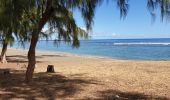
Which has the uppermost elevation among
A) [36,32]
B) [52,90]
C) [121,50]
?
[36,32]

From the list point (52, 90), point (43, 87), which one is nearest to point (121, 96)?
point (52, 90)

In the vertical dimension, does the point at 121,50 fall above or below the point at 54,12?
below

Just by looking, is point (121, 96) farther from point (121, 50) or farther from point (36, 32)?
point (121, 50)

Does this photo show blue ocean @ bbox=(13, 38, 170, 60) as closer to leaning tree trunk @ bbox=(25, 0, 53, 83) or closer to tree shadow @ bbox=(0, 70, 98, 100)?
leaning tree trunk @ bbox=(25, 0, 53, 83)

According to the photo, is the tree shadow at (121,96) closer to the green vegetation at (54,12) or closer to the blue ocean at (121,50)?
the green vegetation at (54,12)

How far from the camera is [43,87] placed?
10180 mm

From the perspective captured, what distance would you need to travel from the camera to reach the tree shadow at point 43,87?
9.11m

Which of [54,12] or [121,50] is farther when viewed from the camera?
[121,50]

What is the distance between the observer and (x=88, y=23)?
413 inches

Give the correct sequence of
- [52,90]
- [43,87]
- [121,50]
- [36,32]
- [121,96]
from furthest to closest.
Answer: [121,50], [36,32], [43,87], [52,90], [121,96]

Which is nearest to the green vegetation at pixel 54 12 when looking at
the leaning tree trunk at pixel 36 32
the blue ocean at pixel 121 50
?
the leaning tree trunk at pixel 36 32

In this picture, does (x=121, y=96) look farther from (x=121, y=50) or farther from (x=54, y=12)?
(x=121, y=50)

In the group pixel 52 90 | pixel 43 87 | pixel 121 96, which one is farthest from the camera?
pixel 43 87

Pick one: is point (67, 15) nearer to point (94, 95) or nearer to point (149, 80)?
point (94, 95)
